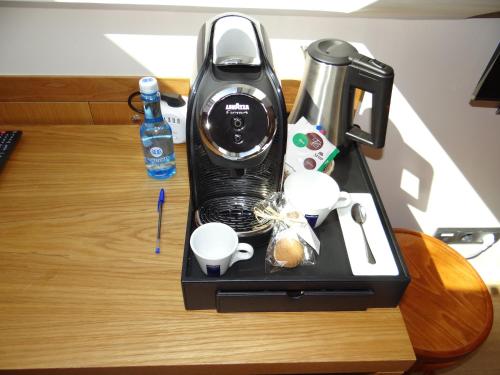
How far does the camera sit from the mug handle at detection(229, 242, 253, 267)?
0.65m

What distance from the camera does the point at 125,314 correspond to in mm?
657

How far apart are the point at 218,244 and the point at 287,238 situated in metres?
0.12

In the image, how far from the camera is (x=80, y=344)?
2.03 ft

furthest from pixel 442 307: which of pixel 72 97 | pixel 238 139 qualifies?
pixel 72 97

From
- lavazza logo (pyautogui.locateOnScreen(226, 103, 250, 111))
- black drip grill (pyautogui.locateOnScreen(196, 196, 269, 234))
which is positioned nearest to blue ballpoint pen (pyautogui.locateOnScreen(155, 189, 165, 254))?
black drip grill (pyautogui.locateOnScreen(196, 196, 269, 234))

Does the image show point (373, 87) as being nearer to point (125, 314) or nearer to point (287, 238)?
point (287, 238)

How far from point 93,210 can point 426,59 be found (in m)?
0.98

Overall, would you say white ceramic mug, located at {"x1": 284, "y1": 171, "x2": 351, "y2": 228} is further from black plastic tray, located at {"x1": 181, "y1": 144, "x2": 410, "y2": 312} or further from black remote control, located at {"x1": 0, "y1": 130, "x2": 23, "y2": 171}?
black remote control, located at {"x1": 0, "y1": 130, "x2": 23, "y2": 171}

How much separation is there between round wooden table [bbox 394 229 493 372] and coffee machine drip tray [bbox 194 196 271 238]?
60cm

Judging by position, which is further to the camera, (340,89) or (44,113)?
(44,113)

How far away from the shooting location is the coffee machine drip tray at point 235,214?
700 millimetres


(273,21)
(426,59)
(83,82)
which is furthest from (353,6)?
(83,82)

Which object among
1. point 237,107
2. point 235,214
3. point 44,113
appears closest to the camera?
point 237,107

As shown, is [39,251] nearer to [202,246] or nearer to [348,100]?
[202,246]
